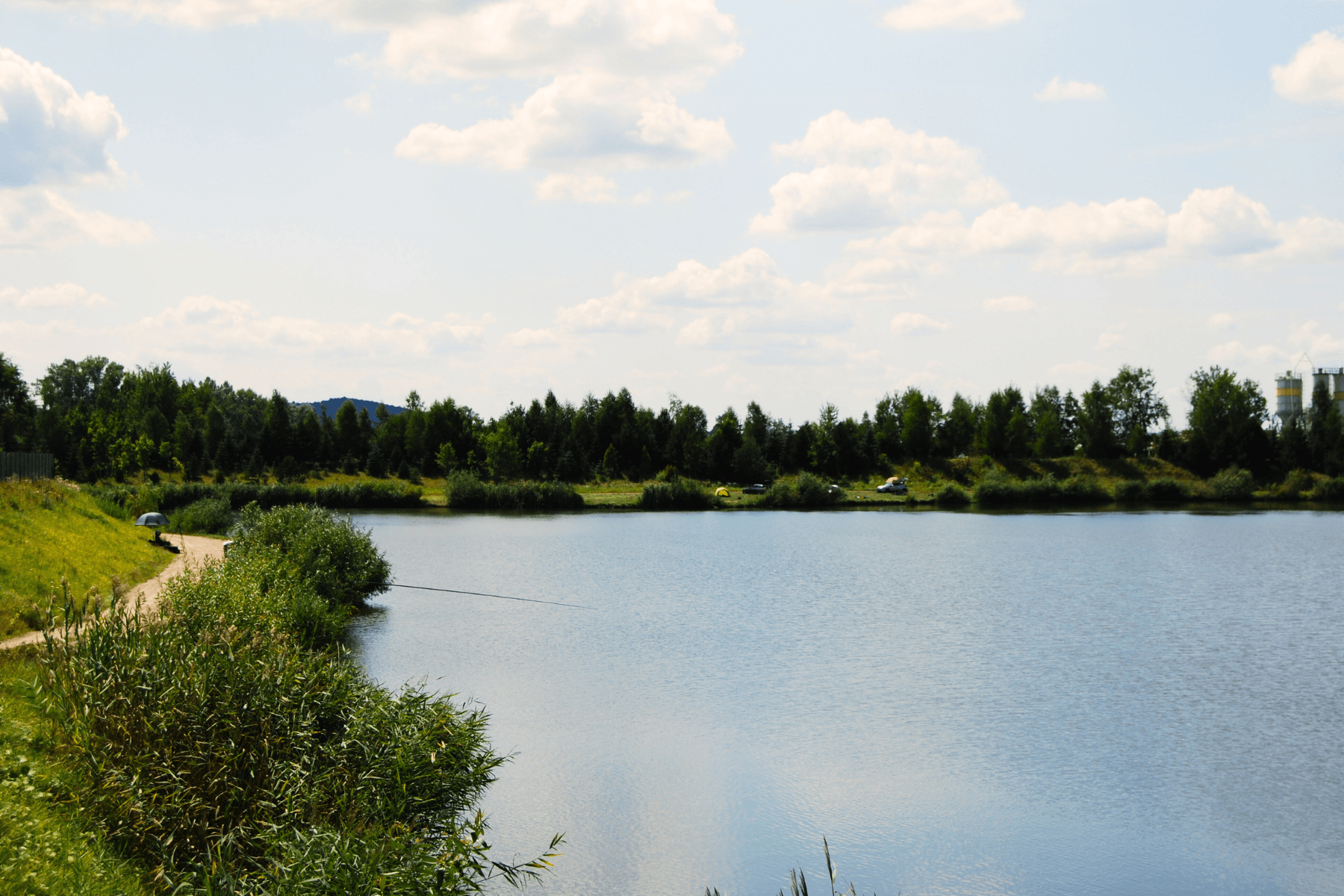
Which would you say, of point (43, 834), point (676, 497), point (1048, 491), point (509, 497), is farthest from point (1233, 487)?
point (43, 834)

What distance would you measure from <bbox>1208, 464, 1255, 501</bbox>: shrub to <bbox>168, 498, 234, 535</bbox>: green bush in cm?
8147

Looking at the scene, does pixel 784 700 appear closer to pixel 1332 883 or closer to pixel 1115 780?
pixel 1115 780

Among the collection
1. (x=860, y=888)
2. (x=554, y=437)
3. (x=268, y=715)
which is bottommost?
(x=860, y=888)

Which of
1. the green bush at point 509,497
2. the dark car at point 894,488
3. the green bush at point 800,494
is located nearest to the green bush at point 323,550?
the green bush at point 509,497

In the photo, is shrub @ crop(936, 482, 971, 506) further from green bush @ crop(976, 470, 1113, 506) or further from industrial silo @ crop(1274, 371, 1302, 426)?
industrial silo @ crop(1274, 371, 1302, 426)

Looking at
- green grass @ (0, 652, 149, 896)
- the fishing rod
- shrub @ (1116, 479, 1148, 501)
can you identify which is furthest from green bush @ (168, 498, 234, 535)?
shrub @ (1116, 479, 1148, 501)

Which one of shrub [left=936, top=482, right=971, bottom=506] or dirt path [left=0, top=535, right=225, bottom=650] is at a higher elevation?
shrub [left=936, top=482, right=971, bottom=506]

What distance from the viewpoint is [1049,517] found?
74875 mm

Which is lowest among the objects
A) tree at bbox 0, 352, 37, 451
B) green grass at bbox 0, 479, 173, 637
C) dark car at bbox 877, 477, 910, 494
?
green grass at bbox 0, 479, 173, 637

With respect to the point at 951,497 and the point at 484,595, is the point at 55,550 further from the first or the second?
the point at 951,497

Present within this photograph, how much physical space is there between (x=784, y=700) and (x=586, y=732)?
4908 millimetres

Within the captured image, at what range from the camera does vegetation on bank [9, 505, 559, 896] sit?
10.1 metres

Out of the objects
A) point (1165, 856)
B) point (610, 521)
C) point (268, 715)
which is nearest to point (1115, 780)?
point (1165, 856)

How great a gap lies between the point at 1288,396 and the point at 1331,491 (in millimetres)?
23690
